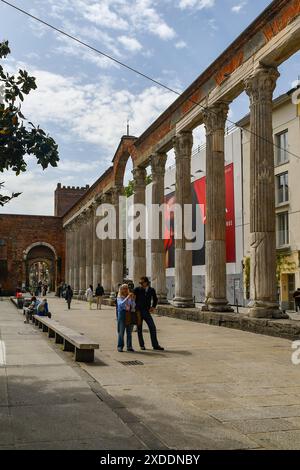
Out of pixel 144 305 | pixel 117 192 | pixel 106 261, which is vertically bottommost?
pixel 144 305

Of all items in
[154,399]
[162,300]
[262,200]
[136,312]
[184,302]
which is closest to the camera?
[154,399]

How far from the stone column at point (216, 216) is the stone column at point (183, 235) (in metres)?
2.67

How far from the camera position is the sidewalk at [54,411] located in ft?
13.3

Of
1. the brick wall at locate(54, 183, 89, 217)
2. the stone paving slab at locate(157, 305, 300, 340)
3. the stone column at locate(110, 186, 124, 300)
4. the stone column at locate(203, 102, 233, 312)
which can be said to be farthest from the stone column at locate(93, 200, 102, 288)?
the brick wall at locate(54, 183, 89, 217)

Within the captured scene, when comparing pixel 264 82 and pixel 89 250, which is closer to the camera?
pixel 264 82

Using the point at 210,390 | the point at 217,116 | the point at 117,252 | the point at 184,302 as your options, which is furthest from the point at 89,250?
the point at 210,390

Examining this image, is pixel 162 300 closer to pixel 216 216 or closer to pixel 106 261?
pixel 216 216

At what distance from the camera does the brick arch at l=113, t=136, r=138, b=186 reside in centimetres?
2752

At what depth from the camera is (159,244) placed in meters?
22.8

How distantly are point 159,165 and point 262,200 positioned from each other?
10.3m

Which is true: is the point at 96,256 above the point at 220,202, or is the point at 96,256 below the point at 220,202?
below
